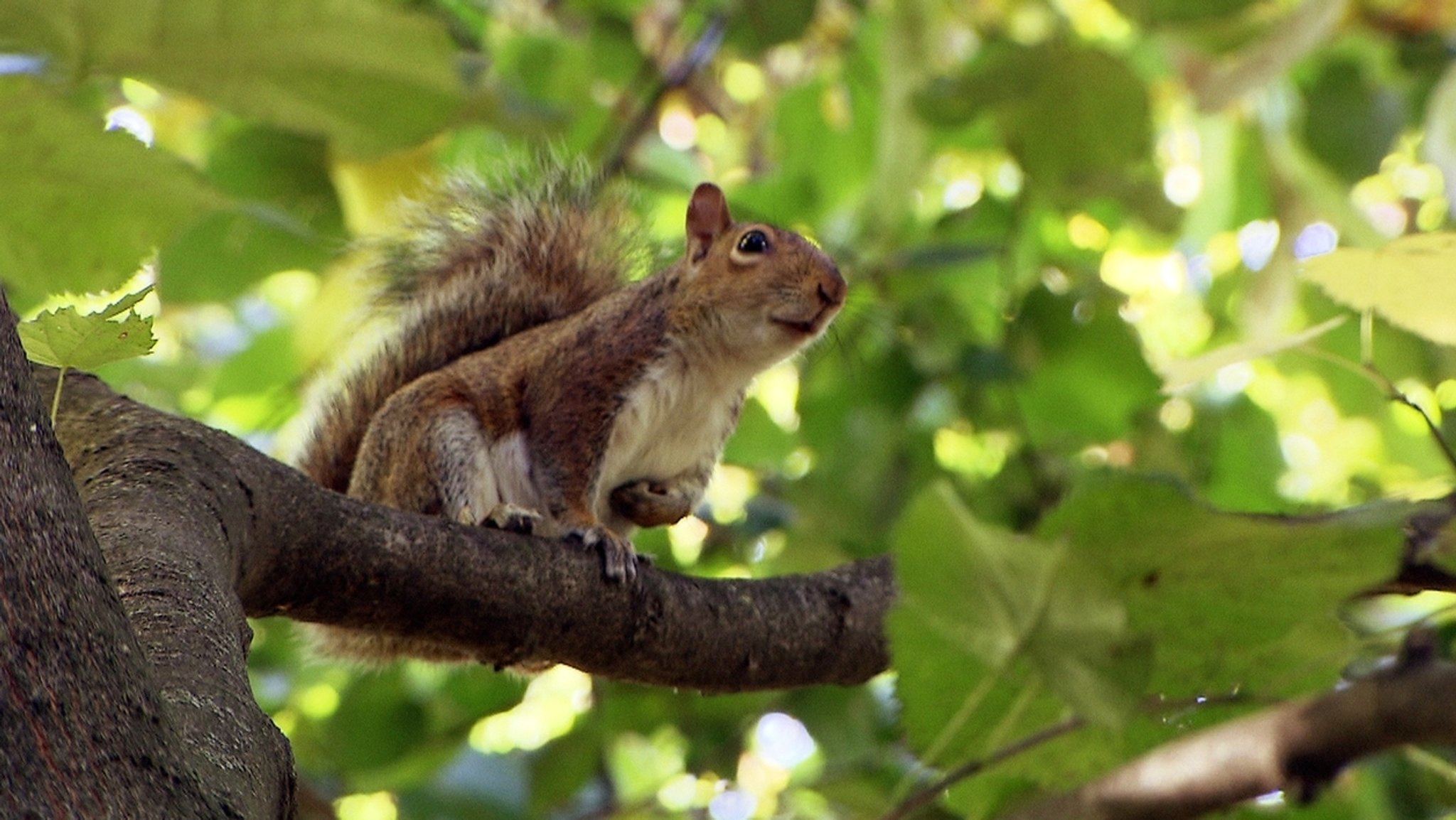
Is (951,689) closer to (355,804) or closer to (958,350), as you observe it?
(958,350)

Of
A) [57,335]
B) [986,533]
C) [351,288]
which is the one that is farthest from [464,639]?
[351,288]

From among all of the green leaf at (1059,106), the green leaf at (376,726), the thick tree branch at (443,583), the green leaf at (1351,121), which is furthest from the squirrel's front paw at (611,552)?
the green leaf at (1351,121)

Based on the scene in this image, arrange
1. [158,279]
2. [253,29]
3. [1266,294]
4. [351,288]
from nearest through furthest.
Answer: [253,29] < [158,279] < [351,288] < [1266,294]

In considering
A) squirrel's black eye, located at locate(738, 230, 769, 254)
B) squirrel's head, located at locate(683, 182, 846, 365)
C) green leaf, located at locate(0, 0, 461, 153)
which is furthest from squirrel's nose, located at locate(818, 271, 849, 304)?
green leaf, located at locate(0, 0, 461, 153)

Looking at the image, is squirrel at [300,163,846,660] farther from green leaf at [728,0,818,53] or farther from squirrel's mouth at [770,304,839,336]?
green leaf at [728,0,818,53]

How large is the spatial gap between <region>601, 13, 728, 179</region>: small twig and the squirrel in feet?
0.83

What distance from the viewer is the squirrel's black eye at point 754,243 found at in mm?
2223

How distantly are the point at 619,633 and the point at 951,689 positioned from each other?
0.62 metres

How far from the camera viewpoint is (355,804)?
2986 millimetres

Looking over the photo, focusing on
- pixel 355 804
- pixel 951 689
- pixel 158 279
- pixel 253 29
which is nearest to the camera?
pixel 951 689

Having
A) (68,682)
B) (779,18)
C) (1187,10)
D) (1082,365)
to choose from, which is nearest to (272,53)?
(68,682)

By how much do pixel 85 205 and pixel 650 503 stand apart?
3.15 ft

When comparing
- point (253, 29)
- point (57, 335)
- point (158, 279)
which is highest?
point (158, 279)

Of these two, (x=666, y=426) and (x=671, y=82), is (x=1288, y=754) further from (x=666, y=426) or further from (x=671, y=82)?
(x=671, y=82)
